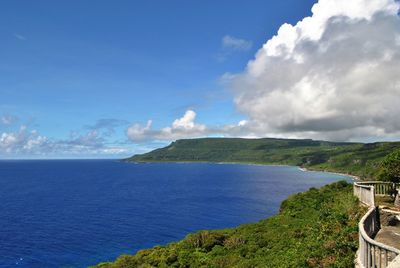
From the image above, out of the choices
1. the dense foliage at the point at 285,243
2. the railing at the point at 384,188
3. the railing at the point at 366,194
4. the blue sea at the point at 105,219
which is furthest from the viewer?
the blue sea at the point at 105,219

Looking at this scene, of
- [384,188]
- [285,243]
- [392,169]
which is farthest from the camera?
[392,169]

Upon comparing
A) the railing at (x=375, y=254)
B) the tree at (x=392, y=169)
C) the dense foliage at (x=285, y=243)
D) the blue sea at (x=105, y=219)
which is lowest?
the blue sea at (x=105, y=219)

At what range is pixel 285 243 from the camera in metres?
33.8

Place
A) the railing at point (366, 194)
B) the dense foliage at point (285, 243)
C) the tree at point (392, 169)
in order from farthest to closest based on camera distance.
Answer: the tree at point (392, 169) → the railing at point (366, 194) → the dense foliage at point (285, 243)

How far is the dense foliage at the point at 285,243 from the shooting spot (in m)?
20.4

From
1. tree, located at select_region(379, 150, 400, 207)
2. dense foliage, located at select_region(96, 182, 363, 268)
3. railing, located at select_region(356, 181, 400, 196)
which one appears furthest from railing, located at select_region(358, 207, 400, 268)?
tree, located at select_region(379, 150, 400, 207)

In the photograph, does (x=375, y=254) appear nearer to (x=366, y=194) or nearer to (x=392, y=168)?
(x=366, y=194)

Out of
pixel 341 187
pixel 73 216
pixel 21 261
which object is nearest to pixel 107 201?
pixel 73 216

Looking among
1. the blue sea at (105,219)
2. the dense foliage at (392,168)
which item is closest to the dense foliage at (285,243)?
the dense foliage at (392,168)

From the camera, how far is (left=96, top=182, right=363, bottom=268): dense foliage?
67.1ft

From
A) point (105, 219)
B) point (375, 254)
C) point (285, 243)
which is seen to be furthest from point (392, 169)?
point (105, 219)

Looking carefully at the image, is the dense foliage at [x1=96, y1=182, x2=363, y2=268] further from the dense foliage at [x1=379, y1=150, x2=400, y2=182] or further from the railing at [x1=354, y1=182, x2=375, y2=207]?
the dense foliage at [x1=379, y1=150, x2=400, y2=182]

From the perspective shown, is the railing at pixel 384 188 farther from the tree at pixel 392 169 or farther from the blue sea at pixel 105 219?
the blue sea at pixel 105 219

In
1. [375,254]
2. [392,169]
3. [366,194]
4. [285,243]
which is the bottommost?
[285,243]
